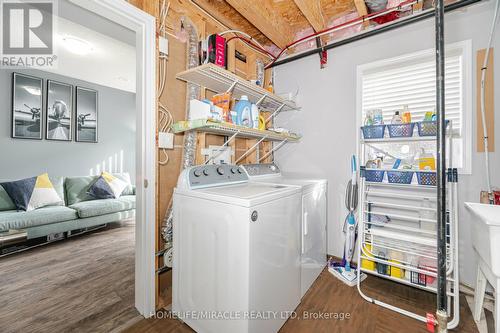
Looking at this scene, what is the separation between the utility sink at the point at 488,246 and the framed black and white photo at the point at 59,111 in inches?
205

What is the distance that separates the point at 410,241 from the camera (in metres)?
1.66

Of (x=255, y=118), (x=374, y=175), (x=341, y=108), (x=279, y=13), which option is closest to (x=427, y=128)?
(x=374, y=175)

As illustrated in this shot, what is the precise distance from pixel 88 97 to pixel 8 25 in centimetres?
178

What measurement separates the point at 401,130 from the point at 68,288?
126 inches

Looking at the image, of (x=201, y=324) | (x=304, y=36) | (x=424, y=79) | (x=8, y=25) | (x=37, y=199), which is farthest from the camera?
(x=37, y=199)

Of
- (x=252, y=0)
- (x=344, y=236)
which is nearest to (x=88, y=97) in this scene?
(x=252, y=0)

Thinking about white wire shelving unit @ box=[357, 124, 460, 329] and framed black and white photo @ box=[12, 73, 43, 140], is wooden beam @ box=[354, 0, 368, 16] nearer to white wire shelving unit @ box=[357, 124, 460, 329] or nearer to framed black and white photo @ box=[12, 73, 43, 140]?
white wire shelving unit @ box=[357, 124, 460, 329]

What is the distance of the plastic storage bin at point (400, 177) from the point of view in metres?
1.73

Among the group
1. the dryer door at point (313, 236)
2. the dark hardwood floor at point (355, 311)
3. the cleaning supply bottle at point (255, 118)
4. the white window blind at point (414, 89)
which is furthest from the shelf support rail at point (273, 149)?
the dark hardwood floor at point (355, 311)

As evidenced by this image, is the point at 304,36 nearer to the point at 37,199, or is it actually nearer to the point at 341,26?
the point at 341,26

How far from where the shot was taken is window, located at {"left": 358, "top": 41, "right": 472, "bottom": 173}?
178 cm

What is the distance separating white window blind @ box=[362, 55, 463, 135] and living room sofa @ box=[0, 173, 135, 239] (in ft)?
12.8

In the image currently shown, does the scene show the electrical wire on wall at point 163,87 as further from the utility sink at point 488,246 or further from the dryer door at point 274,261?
the utility sink at point 488,246

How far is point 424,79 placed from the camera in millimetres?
1983
